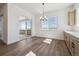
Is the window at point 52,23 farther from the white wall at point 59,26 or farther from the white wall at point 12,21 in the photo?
the white wall at point 12,21

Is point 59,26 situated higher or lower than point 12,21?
lower

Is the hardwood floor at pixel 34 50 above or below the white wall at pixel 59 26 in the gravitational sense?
below

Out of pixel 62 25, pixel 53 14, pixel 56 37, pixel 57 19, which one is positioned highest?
pixel 53 14

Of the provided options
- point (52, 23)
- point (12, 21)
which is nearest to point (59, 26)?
point (52, 23)

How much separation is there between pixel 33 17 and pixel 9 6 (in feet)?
13.0

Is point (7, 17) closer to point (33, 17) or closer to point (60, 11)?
point (33, 17)

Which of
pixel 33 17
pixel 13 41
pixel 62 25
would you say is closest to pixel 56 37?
pixel 62 25

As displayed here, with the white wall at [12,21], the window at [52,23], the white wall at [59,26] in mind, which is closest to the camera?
the white wall at [12,21]

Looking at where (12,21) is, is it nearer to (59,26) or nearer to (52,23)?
(52,23)

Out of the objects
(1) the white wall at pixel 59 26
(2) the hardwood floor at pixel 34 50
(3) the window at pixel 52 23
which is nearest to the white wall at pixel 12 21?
(2) the hardwood floor at pixel 34 50

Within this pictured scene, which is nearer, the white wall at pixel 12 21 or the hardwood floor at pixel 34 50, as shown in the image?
the hardwood floor at pixel 34 50

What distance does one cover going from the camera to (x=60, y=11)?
7.69m

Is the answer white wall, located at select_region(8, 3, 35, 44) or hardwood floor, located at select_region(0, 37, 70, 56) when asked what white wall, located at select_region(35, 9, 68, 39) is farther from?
white wall, located at select_region(8, 3, 35, 44)

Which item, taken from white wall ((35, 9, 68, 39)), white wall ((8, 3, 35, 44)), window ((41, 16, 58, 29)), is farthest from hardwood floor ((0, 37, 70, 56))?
window ((41, 16, 58, 29))
